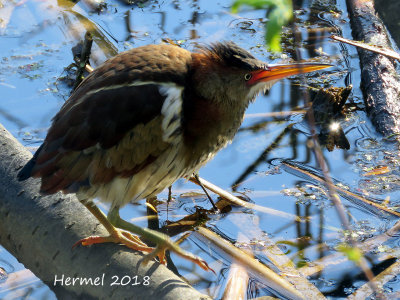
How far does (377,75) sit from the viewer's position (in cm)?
426

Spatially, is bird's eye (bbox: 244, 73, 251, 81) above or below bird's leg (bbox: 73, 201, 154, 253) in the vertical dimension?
above

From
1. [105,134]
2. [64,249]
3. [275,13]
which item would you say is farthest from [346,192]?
[275,13]

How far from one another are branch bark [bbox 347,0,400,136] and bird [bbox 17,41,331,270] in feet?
4.23

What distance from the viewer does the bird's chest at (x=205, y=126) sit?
280cm

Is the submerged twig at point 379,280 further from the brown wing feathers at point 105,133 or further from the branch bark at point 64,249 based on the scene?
the brown wing feathers at point 105,133

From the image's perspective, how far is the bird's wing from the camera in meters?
2.60

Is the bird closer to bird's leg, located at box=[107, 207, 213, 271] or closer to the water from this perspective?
bird's leg, located at box=[107, 207, 213, 271]

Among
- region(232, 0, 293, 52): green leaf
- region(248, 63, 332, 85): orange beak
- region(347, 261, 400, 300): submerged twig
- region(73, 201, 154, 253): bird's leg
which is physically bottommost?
region(347, 261, 400, 300): submerged twig

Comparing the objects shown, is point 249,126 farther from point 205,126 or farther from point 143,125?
point 143,125

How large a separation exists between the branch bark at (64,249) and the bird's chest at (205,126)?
1.77 feet

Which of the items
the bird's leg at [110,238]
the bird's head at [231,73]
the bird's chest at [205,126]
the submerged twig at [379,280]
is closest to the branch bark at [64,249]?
the bird's leg at [110,238]

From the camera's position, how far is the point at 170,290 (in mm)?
2324

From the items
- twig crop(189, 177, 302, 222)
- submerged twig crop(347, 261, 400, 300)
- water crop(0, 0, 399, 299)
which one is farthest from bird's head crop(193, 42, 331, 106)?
submerged twig crop(347, 261, 400, 300)

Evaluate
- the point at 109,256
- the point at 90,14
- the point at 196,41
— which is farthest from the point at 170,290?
the point at 90,14
